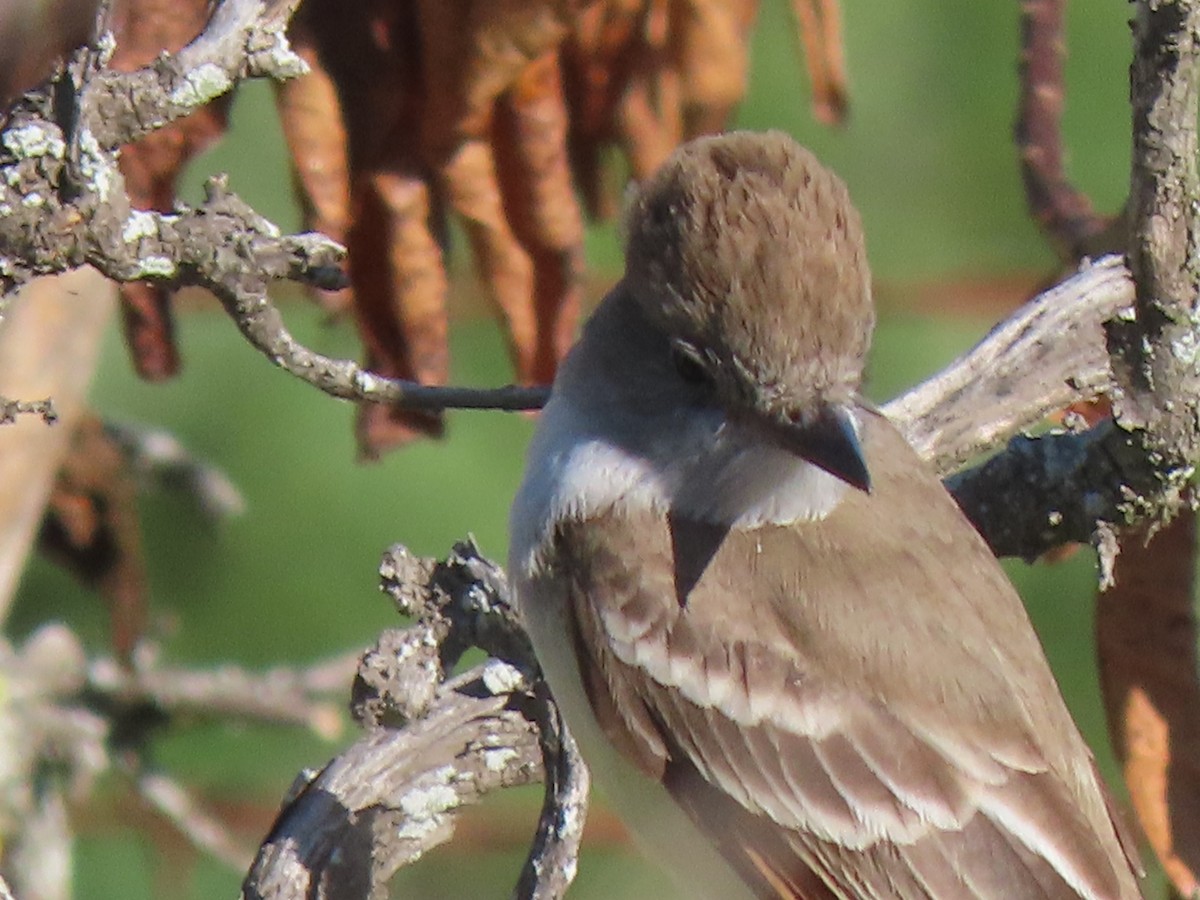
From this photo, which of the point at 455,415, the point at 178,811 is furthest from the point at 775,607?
the point at 455,415

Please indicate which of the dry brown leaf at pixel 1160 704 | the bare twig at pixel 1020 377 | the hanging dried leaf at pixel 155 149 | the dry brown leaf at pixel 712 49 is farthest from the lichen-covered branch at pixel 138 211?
the dry brown leaf at pixel 1160 704

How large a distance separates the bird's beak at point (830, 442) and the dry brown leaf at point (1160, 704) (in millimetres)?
801

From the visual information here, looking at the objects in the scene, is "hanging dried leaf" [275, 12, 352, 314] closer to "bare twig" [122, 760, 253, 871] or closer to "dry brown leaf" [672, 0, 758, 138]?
"dry brown leaf" [672, 0, 758, 138]

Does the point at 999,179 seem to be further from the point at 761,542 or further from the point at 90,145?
the point at 90,145

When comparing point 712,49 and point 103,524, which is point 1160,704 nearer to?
point 712,49

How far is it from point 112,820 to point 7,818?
1.10 metres

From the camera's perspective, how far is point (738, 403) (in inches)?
113

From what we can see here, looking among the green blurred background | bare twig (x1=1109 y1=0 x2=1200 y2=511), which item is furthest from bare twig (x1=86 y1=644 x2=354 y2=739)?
bare twig (x1=1109 y1=0 x2=1200 y2=511)

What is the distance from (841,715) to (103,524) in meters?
2.05

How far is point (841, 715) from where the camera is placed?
9.64 ft

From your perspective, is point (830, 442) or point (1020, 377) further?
point (1020, 377)

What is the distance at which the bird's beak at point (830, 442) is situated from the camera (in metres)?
2.72

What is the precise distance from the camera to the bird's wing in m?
2.90

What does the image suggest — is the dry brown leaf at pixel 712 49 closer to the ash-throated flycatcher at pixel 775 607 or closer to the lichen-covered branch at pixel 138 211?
the ash-throated flycatcher at pixel 775 607
